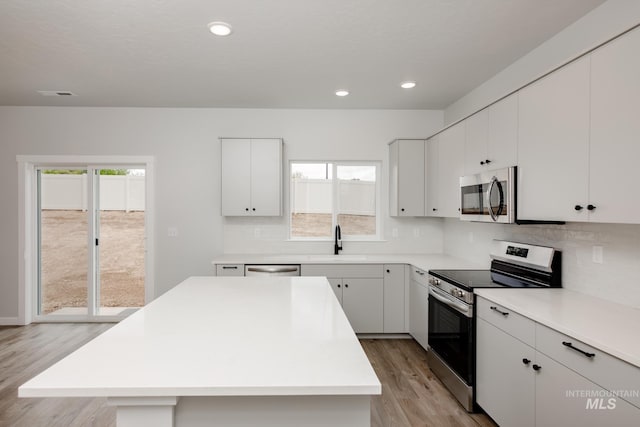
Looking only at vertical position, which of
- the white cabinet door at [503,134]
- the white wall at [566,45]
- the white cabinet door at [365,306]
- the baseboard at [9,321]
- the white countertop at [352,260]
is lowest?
the baseboard at [9,321]

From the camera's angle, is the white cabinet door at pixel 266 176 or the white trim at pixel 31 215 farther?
the white trim at pixel 31 215

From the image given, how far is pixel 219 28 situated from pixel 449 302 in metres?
2.59

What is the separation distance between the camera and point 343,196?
454cm

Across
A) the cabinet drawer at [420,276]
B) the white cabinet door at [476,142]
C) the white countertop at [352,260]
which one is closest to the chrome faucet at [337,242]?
the white countertop at [352,260]

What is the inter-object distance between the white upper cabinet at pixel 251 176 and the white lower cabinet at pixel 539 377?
2.53 m

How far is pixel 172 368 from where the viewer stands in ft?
3.87

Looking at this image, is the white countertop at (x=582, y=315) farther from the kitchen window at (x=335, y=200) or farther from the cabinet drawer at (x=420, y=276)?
the kitchen window at (x=335, y=200)

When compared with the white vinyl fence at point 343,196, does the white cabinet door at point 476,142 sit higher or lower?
higher

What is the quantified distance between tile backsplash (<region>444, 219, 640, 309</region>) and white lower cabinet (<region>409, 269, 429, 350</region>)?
996 millimetres

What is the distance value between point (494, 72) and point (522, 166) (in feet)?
4.33

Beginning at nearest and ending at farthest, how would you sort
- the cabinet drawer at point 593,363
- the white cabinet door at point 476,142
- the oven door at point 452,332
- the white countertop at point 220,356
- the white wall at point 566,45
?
1. the white countertop at point 220,356
2. the cabinet drawer at point 593,363
3. the white wall at point 566,45
4. the oven door at point 452,332
5. the white cabinet door at point 476,142

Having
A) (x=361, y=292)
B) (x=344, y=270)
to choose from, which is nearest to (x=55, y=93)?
(x=344, y=270)

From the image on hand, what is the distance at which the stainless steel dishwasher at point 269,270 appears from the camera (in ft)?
12.4

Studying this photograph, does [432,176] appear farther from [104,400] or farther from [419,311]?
[104,400]
